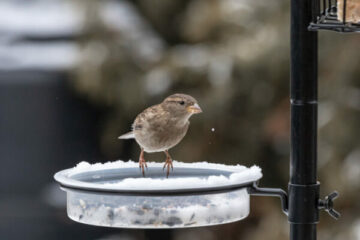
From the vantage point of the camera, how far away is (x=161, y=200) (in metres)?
1.83

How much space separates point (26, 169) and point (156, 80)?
6.25ft

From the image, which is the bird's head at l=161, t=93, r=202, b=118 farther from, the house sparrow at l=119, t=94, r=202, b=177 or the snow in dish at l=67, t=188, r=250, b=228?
the snow in dish at l=67, t=188, r=250, b=228

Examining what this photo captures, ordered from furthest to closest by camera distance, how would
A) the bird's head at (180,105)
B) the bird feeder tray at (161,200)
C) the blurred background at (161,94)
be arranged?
the blurred background at (161,94)
the bird's head at (180,105)
the bird feeder tray at (161,200)

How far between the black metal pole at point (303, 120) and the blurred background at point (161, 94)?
2.58 meters

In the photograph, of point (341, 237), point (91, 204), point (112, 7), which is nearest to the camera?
point (91, 204)

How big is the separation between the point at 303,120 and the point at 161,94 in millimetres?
3210

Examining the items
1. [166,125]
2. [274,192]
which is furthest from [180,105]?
[274,192]

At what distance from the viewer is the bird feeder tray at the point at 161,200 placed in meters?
1.79

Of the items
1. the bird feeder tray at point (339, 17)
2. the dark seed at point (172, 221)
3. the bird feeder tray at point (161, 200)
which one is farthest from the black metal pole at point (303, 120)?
the dark seed at point (172, 221)

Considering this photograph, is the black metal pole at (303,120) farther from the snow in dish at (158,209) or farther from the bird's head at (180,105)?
the bird's head at (180,105)

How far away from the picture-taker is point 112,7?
18.3 ft

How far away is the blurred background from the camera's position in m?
4.50

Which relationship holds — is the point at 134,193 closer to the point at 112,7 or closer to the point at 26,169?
the point at 112,7

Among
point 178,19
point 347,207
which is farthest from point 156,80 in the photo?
point 347,207
